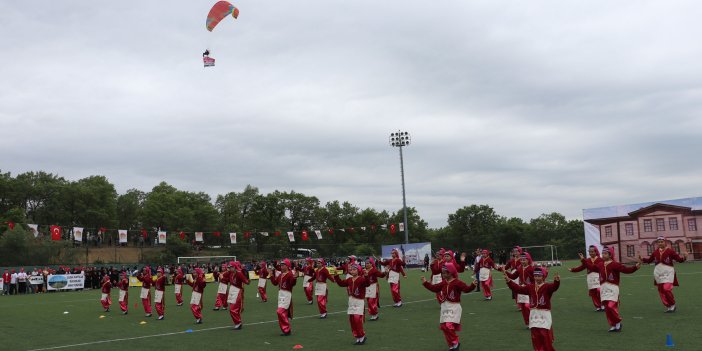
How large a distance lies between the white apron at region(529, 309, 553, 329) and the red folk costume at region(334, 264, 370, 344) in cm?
443

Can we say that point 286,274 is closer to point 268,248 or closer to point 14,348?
point 14,348

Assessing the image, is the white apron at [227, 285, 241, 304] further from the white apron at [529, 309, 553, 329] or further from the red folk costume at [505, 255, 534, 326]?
the white apron at [529, 309, 553, 329]

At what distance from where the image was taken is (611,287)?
540 inches

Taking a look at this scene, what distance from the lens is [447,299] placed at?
38.1 ft

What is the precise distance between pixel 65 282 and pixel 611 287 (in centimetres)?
3969

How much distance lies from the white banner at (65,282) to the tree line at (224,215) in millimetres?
34263

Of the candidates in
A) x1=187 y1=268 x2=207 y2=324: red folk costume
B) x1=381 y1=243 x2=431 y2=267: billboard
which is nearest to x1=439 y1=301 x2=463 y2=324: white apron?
x1=187 y1=268 x2=207 y2=324: red folk costume

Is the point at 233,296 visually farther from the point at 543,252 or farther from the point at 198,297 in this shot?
the point at 543,252

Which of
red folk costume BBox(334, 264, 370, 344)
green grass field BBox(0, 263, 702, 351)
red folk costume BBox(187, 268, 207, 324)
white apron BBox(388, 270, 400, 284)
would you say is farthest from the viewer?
white apron BBox(388, 270, 400, 284)

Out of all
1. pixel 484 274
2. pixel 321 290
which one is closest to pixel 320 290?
pixel 321 290

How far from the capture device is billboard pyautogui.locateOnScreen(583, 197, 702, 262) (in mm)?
47125

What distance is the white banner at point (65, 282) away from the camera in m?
42.0

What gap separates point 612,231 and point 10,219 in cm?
7786

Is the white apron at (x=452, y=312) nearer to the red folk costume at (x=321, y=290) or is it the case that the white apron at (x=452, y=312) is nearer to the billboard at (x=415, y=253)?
the red folk costume at (x=321, y=290)
